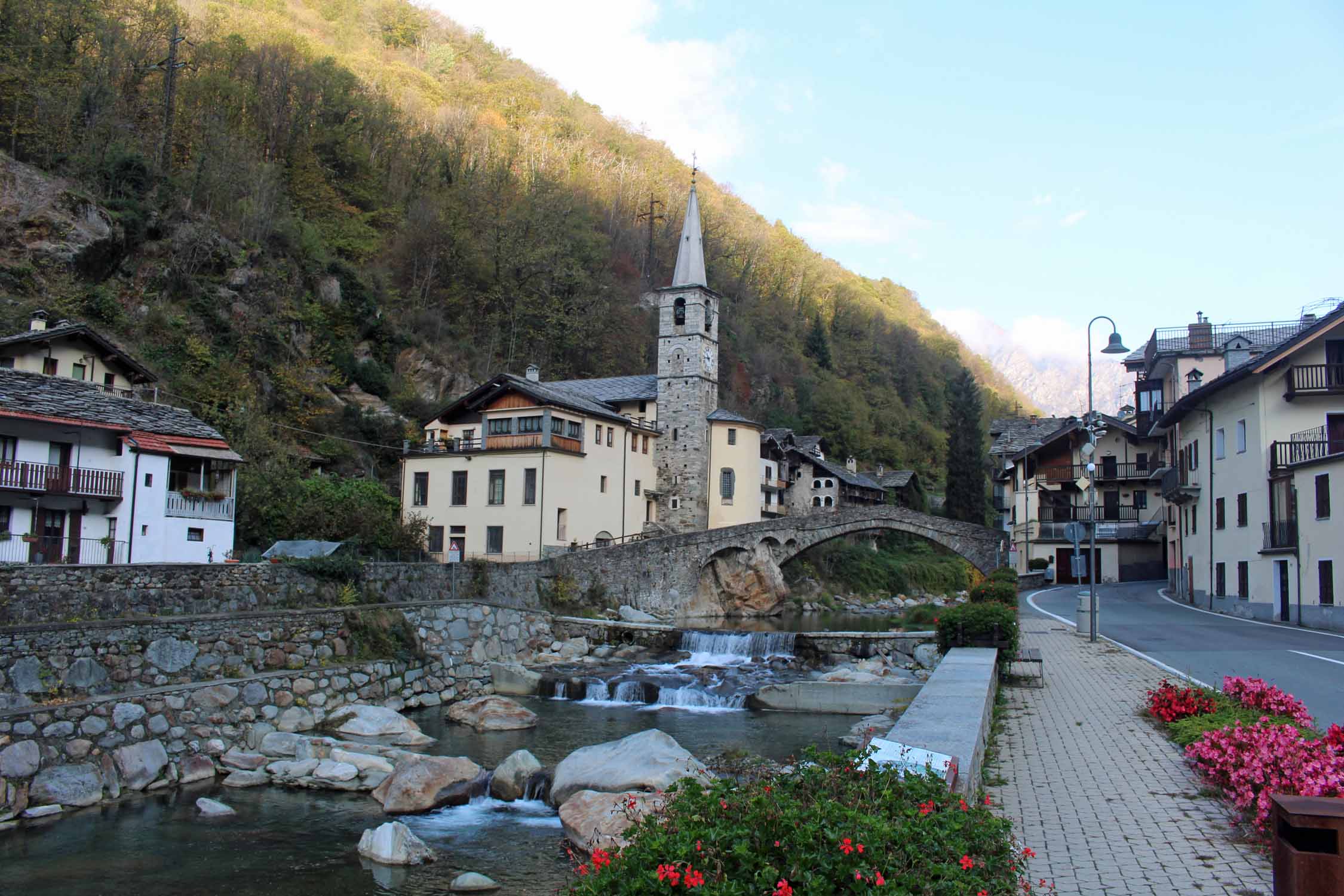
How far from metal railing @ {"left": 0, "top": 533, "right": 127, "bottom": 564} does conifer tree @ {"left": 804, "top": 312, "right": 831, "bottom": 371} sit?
83591 mm

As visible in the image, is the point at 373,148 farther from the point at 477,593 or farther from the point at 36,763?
the point at 36,763

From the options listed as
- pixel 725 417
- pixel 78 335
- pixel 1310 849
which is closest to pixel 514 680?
pixel 78 335

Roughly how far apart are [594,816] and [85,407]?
848 inches

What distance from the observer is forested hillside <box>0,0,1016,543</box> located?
Answer: 136 ft

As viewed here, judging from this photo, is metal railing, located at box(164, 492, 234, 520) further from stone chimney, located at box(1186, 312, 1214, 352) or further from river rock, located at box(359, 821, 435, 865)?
stone chimney, located at box(1186, 312, 1214, 352)

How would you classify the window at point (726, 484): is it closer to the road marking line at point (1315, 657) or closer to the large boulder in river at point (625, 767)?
the road marking line at point (1315, 657)

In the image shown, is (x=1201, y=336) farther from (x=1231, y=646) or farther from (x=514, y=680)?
(x=514, y=680)

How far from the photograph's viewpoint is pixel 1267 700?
1161 cm

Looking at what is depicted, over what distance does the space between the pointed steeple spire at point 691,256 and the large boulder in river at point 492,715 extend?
38.7 metres

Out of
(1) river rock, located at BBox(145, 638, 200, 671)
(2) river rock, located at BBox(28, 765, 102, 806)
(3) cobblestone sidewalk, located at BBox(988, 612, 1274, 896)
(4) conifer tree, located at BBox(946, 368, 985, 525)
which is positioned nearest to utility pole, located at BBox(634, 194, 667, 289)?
(4) conifer tree, located at BBox(946, 368, 985, 525)

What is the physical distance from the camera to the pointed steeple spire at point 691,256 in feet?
189

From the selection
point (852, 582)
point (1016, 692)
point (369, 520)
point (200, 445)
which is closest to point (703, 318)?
point (852, 582)

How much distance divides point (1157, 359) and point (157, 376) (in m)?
46.1

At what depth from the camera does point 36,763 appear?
14.2 meters
